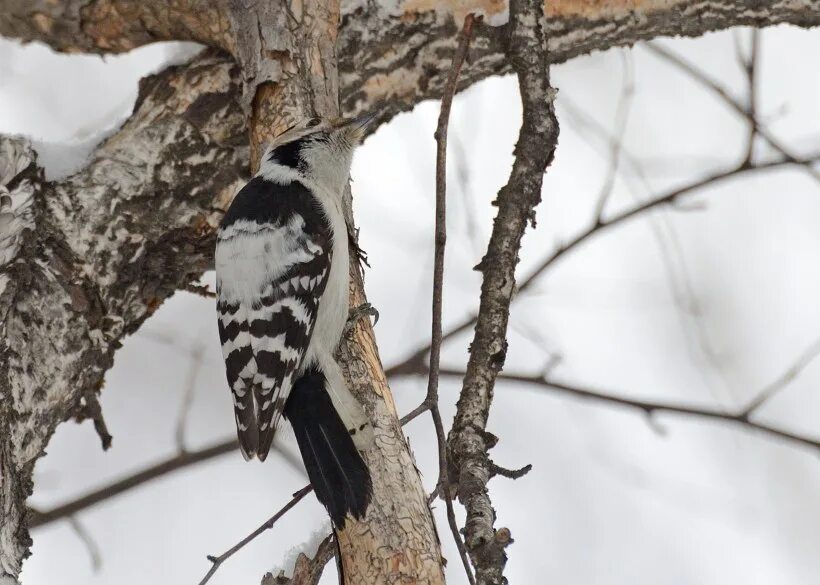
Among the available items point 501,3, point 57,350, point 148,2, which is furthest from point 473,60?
point 57,350

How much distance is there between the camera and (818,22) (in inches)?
157

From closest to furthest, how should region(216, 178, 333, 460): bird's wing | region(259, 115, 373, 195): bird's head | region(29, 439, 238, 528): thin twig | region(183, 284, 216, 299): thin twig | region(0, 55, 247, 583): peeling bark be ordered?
1. region(0, 55, 247, 583): peeling bark
2. region(216, 178, 333, 460): bird's wing
3. region(259, 115, 373, 195): bird's head
4. region(183, 284, 216, 299): thin twig
5. region(29, 439, 238, 528): thin twig

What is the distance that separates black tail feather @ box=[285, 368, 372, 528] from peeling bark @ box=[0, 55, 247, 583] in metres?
0.63

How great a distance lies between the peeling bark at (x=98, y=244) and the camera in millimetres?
2617

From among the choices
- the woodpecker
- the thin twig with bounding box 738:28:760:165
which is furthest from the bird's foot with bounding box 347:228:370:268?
the thin twig with bounding box 738:28:760:165

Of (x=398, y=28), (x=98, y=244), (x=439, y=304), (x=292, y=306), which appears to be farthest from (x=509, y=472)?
(x=398, y=28)

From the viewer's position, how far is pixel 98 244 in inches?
115

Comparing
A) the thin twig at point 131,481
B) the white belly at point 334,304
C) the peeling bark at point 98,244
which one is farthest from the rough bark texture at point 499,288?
the thin twig at point 131,481

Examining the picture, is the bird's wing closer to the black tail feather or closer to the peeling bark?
the black tail feather

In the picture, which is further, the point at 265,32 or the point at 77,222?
the point at 265,32

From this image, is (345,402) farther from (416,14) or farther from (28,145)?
(416,14)

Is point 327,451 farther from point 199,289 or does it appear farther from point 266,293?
point 199,289

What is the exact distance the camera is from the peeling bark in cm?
262

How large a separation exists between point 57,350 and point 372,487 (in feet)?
3.31
